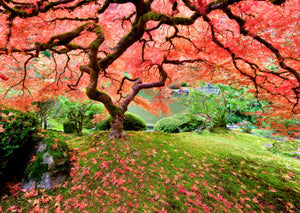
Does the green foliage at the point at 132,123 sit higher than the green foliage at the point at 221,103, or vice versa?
the green foliage at the point at 221,103

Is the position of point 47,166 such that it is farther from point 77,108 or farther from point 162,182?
point 77,108

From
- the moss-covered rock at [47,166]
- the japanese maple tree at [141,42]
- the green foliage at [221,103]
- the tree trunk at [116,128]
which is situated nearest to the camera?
the moss-covered rock at [47,166]

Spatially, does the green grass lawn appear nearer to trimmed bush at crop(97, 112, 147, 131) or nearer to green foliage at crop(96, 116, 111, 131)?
trimmed bush at crop(97, 112, 147, 131)

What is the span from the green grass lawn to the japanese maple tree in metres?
0.82

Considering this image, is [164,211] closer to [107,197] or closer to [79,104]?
[107,197]

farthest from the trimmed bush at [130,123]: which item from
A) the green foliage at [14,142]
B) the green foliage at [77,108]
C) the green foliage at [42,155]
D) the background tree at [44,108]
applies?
the green foliage at [14,142]

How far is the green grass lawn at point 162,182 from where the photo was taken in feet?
5.81

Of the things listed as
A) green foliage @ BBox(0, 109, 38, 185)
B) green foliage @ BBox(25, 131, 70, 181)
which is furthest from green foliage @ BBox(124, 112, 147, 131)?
green foliage @ BBox(0, 109, 38, 185)

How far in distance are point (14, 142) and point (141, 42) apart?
3.36 meters

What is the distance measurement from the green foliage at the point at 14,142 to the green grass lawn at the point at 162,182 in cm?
38

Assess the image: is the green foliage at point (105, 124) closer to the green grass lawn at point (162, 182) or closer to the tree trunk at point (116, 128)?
the green grass lawn at point (162, 182)

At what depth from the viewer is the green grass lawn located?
5.81ft

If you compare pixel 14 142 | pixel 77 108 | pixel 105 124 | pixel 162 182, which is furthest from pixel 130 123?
pixel 14 142

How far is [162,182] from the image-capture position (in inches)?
88.8
